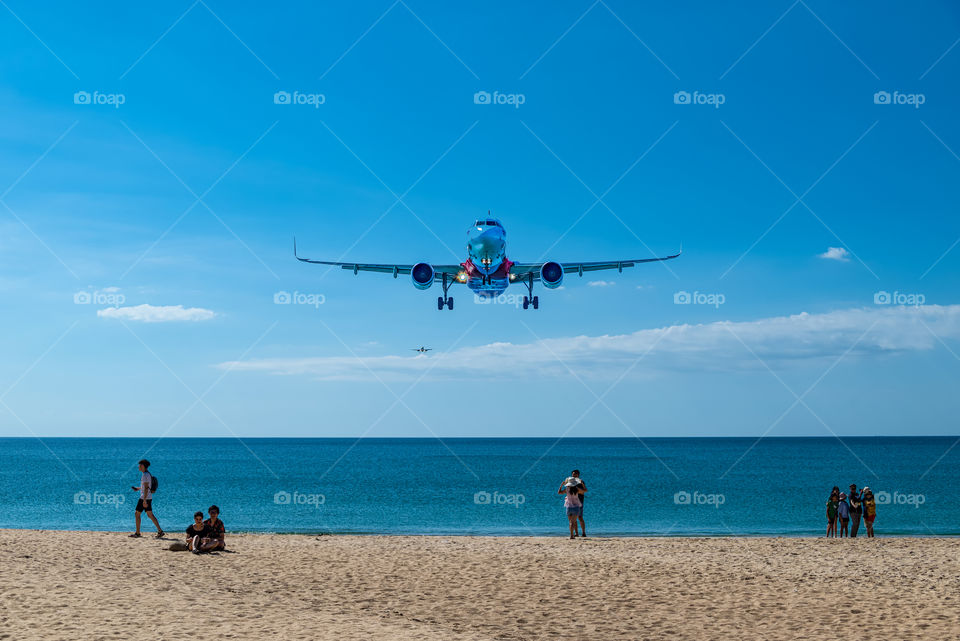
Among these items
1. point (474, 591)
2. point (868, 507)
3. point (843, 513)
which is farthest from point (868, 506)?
point (474, 591)

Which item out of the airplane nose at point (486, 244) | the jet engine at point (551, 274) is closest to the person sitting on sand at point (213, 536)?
the airplane nose at point (486, 244)

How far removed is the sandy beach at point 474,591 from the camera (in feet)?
42.9

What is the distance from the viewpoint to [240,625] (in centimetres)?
1282

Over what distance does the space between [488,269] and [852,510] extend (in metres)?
16.9

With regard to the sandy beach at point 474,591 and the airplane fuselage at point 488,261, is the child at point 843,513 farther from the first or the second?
the airplane fuselage at point 488,261

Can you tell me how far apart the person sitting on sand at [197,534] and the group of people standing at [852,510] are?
20338 millimetres

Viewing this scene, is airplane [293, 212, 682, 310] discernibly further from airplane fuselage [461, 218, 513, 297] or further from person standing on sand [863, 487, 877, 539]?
Answer: person standing on sand [863, 487, 877, 539]

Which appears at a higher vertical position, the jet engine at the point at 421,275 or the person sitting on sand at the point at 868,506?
the jet engine at the point at 421,275

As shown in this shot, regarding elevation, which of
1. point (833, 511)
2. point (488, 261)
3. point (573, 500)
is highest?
point (488, 261)

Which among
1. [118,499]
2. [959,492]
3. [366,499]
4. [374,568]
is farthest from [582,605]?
[959,492]

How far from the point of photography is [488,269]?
33.5m

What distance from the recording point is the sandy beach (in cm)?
1306

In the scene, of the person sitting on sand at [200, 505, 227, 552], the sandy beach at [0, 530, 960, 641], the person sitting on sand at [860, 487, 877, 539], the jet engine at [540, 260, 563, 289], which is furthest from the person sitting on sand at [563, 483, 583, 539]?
the jet engine at [540, 260, 563, 289]

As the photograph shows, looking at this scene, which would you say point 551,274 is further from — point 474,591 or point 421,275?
point 474,591
